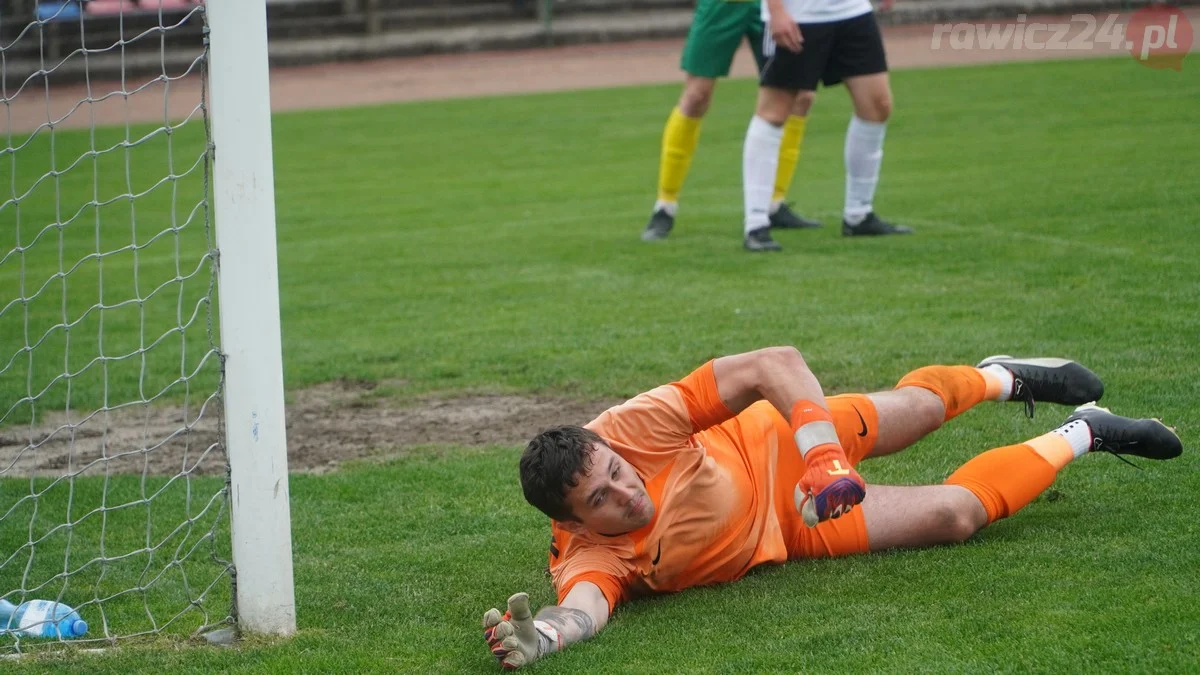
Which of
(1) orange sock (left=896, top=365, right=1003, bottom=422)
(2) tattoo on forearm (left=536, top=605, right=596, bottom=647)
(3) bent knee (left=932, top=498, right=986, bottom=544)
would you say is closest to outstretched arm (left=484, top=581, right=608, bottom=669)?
(2) tattoo on forearm (left=536, top=605, right=596, bottom=647)

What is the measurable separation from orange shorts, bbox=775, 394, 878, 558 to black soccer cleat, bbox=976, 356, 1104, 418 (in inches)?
28.0

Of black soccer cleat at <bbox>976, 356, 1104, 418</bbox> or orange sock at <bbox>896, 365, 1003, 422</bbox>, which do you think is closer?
orange sock at <bbox>896, 365, 1003, 422</bbox>

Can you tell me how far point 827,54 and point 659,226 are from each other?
6.06ft

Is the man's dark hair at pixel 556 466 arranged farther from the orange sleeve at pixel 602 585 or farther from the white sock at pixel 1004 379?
the white sock at pixel 1004 379

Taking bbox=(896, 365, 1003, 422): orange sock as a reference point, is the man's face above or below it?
below

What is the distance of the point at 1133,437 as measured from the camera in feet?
13.8

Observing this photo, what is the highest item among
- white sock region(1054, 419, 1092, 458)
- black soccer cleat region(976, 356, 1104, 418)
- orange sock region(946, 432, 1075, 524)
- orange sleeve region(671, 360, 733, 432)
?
orange sleeve region(671, 360, 733, 432)

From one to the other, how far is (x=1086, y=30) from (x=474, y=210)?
14.7 m

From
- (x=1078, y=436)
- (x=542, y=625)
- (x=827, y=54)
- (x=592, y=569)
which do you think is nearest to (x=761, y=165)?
(x=827, y=54)

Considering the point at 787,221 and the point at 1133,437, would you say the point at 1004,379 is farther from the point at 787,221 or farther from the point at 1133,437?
the point at 787,221

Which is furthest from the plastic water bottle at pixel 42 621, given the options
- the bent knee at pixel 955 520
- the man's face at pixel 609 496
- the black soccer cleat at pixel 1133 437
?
the black soccer cleat at pixel 1133 437

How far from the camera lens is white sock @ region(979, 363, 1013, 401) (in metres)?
4.45

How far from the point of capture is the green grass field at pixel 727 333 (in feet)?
11.4

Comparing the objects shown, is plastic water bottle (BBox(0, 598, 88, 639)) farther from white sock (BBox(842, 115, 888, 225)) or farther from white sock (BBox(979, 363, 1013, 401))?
white sock (BBox(842, 115, 888, 225))
